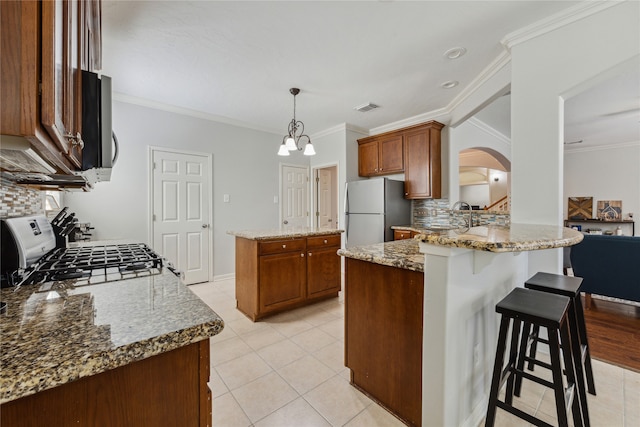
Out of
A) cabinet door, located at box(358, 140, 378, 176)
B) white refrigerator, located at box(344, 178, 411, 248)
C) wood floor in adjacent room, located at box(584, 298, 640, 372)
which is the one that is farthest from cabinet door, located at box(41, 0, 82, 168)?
cabinet door, located at box(358, 140, 378, 176)

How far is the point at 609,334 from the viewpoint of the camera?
8.02 ft

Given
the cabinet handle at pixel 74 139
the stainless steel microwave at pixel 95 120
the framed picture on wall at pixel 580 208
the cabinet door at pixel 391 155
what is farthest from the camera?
the framed picture on wall at pixel 580 208

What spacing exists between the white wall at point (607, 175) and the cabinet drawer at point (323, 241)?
6.69 m

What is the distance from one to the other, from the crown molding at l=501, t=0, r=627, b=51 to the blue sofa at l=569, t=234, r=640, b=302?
213cm

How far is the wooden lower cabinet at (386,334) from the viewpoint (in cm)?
140

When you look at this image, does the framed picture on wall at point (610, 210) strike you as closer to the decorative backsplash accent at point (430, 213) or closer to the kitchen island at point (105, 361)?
the decorative backsplash accent at point (430, 213)

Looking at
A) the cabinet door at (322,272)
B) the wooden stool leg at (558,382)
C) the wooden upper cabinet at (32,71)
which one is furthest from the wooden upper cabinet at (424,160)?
the wooden upper cabinet at (32,71)

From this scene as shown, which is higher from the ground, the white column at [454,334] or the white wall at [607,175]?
the white wall at [607,175]

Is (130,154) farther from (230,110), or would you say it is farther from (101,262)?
(101,262)

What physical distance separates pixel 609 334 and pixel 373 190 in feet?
9.48

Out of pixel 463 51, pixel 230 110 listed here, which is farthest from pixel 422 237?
pixel 230 110

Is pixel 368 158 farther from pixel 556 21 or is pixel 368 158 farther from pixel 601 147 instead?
pixel 601 147

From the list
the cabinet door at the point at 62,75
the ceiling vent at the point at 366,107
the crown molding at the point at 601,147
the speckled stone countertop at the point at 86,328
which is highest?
the ceiling vent at the point at 366,107

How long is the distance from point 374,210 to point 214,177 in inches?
100
